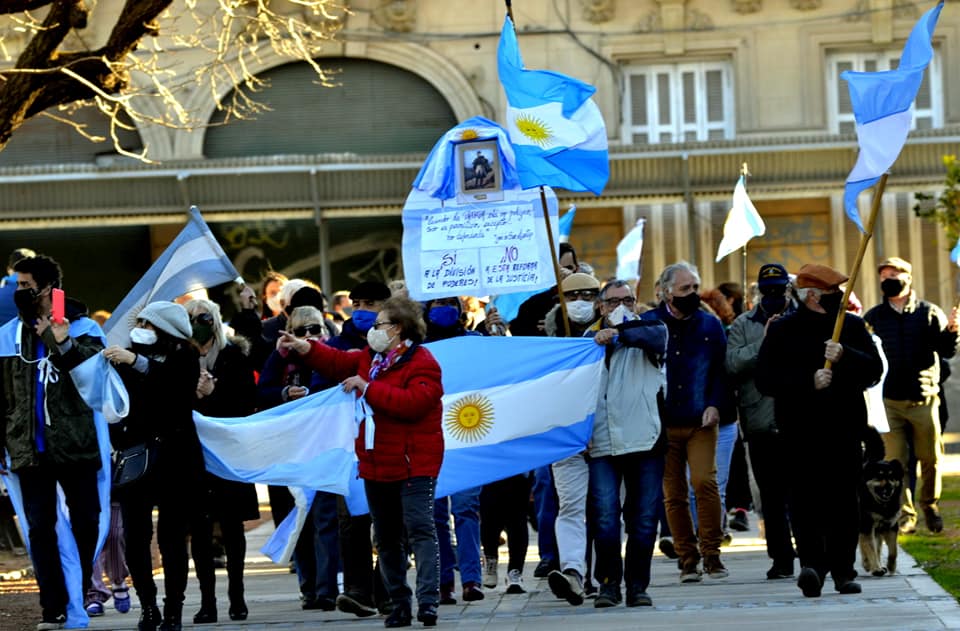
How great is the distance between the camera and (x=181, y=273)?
A: 11.4 m

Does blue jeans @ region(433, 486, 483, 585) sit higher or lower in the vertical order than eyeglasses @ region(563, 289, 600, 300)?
lower

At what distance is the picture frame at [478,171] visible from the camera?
12.1 metres

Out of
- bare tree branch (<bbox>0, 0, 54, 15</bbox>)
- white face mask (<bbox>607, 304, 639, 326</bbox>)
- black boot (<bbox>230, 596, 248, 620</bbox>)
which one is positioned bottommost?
black boot (<bbox>230, 596, 248, 620</bbox>)

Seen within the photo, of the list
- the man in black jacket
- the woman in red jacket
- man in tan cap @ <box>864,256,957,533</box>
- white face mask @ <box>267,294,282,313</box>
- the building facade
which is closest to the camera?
the woman in red jacket

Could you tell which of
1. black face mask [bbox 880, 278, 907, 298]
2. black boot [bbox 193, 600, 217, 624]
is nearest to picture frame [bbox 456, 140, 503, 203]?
black boot [bbox 193, 600, 217, 624]

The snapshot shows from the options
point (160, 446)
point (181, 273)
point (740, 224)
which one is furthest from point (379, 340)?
point (740, 224)

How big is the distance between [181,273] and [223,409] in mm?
900

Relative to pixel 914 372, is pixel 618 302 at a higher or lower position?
higher

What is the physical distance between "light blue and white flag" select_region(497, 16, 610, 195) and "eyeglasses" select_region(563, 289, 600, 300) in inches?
23.0

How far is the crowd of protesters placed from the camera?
10047mm

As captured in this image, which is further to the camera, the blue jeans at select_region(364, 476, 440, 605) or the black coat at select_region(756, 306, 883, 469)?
the black coat at select_region(756, 306, 883, 469)

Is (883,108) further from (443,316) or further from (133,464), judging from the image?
(133,464)

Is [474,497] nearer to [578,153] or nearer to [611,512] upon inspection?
[611,512]

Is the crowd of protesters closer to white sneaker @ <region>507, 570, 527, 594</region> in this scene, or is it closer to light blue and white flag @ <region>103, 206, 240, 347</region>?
white sneaker @ <region>507, 570, 527, 594</region>
